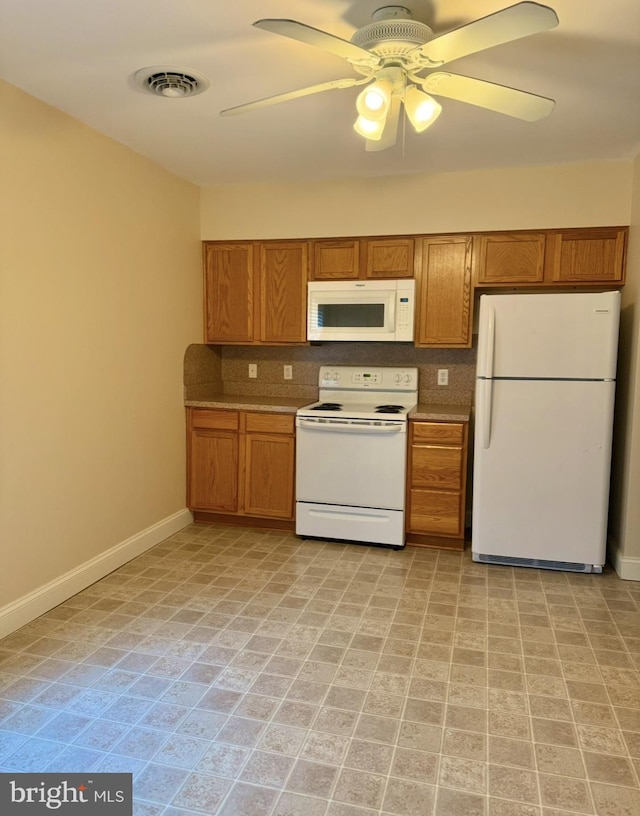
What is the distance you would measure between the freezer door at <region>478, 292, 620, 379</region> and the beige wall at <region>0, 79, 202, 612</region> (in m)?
2.03

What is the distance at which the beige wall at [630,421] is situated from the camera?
3121 millimetres

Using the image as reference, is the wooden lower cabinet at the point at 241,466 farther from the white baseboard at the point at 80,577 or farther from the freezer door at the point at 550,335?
the freezer door at the point at 550,335

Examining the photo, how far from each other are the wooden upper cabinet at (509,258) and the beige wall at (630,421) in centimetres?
52

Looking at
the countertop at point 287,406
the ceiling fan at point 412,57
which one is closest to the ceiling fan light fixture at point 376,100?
the ceiling fan at point 412,57

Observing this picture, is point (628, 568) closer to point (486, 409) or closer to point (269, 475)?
point (486, 409)

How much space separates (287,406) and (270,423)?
Result: 0.54ft

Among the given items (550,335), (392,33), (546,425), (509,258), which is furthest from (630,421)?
(392,33)

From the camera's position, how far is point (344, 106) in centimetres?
255

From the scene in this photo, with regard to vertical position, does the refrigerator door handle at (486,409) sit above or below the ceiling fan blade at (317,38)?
below

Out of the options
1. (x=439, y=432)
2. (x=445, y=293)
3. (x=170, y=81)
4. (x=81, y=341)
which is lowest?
(x=439, y=432)

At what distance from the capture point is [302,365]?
4312 mm

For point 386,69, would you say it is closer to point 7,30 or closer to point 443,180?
point 7,30

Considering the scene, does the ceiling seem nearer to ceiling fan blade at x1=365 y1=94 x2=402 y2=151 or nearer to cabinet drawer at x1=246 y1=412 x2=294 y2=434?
ceiling fan blade at x1=365 y1=94 x2=402 y2=151

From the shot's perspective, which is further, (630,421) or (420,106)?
(630,421)
